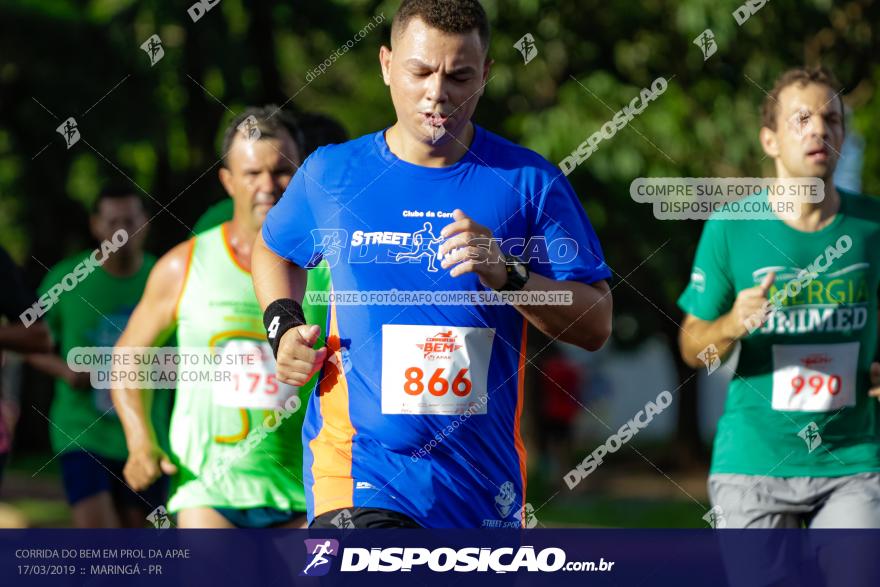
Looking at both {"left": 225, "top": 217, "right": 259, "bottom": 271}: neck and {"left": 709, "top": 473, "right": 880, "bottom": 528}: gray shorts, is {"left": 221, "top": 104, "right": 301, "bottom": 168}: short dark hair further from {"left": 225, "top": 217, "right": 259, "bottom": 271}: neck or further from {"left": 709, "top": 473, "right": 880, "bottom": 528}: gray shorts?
{"left": 709, "top": 473, "right": 880, "bottom": 528}: gray shorts

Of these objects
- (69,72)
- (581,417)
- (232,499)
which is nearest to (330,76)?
(69,72)

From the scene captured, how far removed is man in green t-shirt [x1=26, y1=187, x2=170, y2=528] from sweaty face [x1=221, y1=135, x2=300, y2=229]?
1.54m

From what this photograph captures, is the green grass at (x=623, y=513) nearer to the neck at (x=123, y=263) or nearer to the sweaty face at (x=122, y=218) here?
the neck at (x=123, y=263)

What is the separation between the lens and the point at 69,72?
36.4ft

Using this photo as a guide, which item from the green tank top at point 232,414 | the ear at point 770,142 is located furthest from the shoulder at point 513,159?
the ear at point 770,142

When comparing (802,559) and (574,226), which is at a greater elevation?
(574,226)

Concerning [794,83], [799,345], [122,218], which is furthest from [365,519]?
[122,218]

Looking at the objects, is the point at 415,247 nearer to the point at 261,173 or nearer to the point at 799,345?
the point at 261,173

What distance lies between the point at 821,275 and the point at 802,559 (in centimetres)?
100

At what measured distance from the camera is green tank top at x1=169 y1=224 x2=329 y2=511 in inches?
211

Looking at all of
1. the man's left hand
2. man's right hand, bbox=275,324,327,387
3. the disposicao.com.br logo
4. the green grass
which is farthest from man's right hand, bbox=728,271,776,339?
the green grass

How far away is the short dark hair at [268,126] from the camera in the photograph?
5555mm

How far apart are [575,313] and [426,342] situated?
44 cm

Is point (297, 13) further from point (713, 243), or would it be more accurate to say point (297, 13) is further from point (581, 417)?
point (581, 417)
